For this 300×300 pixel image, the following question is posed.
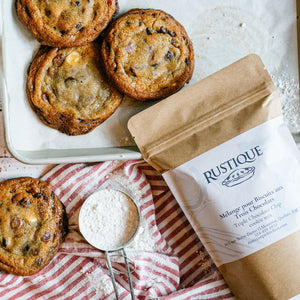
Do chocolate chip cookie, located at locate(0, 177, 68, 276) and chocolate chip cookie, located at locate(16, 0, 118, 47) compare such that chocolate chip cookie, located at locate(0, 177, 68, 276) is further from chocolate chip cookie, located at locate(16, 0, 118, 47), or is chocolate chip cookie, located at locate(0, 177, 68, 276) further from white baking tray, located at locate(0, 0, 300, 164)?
chocolate chip cookie, located at locate(16, 0, 118, 47)

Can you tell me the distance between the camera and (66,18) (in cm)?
159

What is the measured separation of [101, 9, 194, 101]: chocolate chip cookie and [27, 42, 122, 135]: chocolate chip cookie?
0.08m

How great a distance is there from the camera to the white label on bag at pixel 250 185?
157 cm

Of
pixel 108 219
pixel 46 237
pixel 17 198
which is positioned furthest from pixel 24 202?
pixel 108 219

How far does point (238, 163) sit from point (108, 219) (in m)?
0.58

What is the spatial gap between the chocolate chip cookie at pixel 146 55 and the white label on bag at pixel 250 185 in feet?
1.05

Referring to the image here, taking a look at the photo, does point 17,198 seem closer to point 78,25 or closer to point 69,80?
point 69,80

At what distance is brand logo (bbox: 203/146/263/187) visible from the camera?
5.14 feet

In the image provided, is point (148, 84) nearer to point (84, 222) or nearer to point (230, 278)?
point (84, 222)

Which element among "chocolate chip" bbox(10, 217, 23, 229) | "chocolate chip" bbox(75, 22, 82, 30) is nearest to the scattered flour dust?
"chocolate chip" bbox(10, 217, 23, 229)

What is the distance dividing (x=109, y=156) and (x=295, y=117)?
79 cm

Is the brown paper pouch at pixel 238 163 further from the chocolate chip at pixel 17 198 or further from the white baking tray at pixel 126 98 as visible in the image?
the chocolate chip at pixel 17 198

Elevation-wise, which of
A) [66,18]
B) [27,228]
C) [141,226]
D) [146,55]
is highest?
[66,18]

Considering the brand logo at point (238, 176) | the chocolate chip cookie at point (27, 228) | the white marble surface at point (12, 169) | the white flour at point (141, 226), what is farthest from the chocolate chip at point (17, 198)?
the brand logo at point (238, 176)
